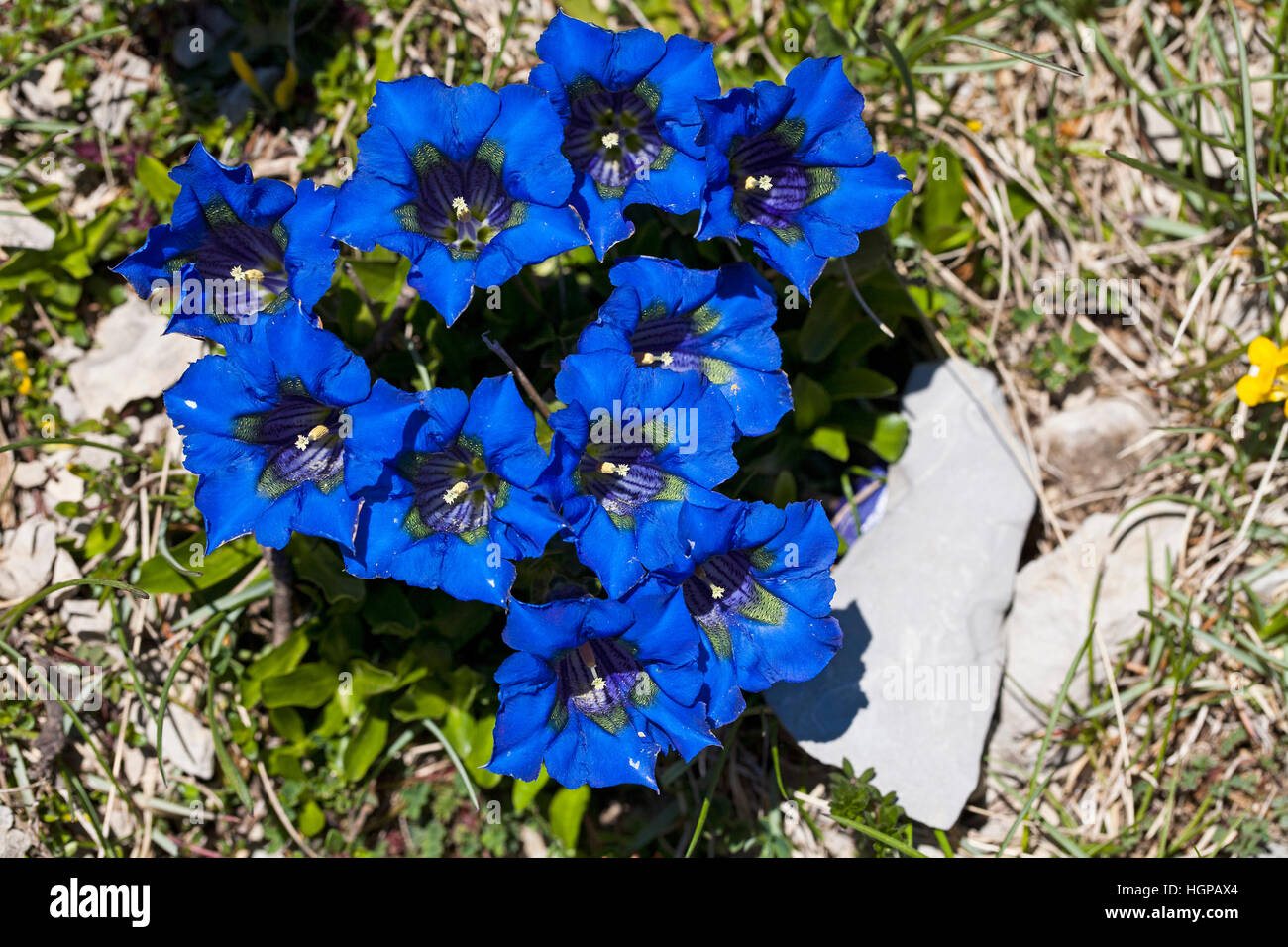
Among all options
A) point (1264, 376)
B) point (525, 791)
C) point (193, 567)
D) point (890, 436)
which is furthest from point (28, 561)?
point (1264, 376)

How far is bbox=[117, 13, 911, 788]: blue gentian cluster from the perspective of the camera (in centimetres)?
259

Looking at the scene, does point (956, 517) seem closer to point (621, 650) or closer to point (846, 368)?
point (846, 368)

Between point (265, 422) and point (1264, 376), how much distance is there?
2960 millimetres

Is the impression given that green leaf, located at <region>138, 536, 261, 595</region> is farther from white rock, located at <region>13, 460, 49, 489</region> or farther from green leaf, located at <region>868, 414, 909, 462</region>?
green leaf, located at <region>868, 414, 909, 462</region>

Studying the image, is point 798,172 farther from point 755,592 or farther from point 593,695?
point 593,695

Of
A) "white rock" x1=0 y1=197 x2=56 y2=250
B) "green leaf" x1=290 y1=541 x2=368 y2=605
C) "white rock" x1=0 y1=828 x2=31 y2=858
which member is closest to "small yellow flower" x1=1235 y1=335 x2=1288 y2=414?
"green leaf" x1=290 y1=541 x2=368 y2=605

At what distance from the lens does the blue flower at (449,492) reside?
99.4 inches

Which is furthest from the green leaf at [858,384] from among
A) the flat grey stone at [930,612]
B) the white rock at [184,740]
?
the white rock at [184,740]

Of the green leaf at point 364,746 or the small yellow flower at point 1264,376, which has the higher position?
the small yellow flower at point 1264,376

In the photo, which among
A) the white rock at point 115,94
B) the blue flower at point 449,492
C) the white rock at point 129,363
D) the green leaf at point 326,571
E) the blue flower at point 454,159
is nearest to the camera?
the blue flower at point 449,492

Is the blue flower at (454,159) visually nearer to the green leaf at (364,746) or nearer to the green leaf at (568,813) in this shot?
the green leaf at (364,746)

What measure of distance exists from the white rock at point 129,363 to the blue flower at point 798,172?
186 centimetres

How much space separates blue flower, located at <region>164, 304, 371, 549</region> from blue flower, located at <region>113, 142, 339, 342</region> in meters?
0.13
